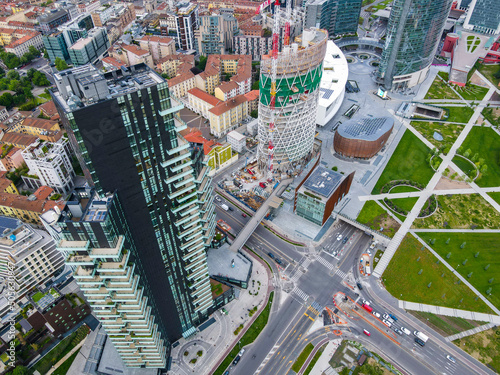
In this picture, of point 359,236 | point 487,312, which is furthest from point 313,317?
point 487,312

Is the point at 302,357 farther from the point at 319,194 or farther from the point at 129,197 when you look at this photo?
the point at 129,197

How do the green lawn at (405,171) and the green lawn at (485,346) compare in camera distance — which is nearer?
the green lawn at (485,346)

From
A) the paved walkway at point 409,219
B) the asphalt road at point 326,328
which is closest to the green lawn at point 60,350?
the asphalt road at point 326,328

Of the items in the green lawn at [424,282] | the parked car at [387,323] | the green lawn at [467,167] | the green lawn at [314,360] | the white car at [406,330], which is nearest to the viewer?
the green lawn at [314,360]

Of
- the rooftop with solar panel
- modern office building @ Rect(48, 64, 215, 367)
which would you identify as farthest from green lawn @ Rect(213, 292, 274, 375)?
the rooftop with solar panel

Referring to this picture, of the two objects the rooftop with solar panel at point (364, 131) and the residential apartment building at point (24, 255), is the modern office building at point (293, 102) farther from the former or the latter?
the residential apartment building at point (24, 255)

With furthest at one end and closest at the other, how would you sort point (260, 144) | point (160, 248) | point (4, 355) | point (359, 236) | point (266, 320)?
point (260, 144), point (359, 236), point (266, 320), point (4, 355), point (160, 248)

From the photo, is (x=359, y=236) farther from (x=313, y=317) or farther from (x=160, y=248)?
(x=160, y=248)
